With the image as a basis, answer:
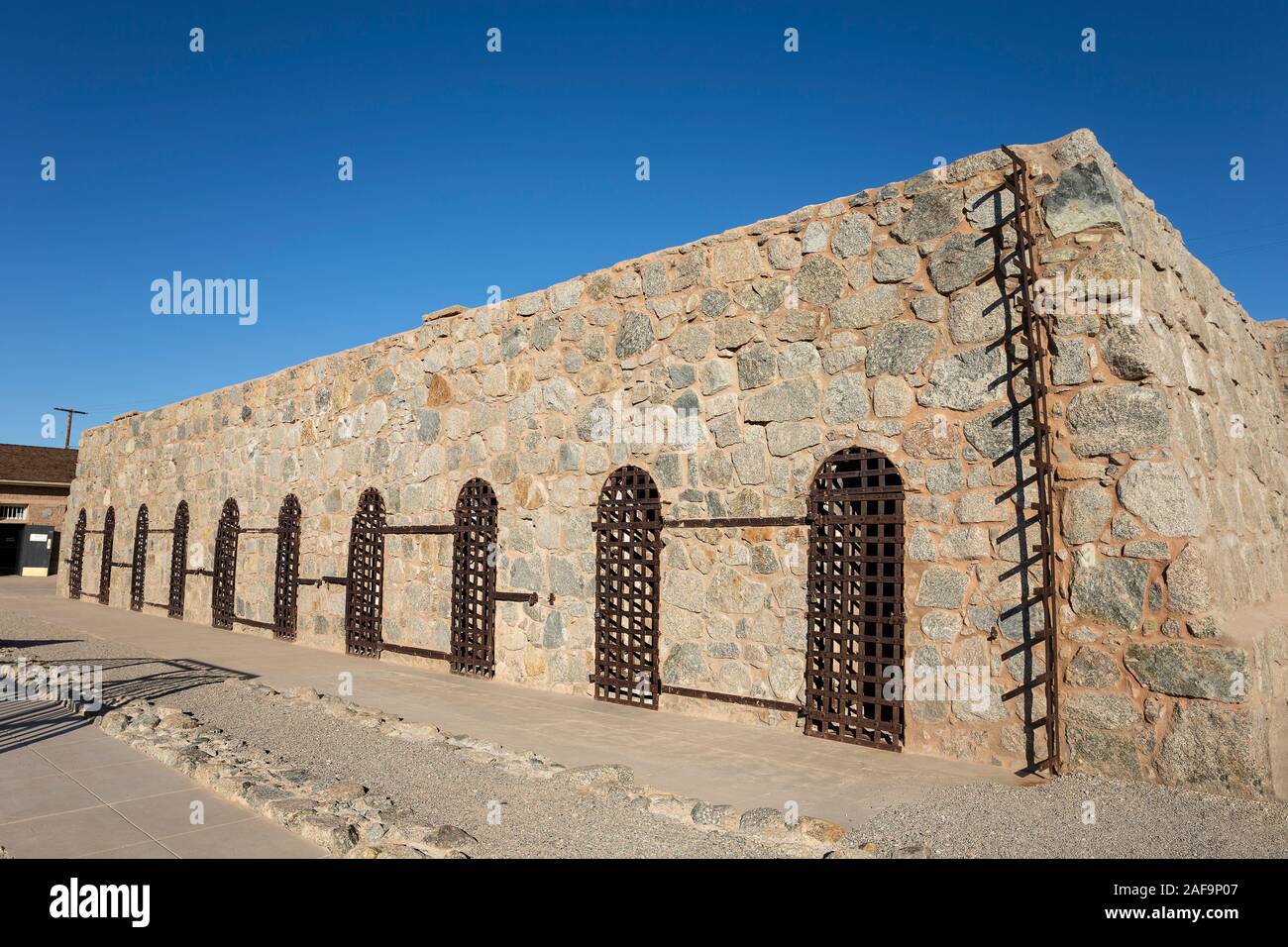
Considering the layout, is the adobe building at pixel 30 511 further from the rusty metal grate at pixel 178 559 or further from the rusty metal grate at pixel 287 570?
the rusty metal grate at pixel 287 570

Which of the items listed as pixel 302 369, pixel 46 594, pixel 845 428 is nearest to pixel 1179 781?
pixel 845 428

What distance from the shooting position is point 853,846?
3846 mm

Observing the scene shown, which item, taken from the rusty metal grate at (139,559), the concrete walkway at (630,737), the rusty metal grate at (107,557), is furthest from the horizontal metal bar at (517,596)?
the rusty metal grate at (107,557)

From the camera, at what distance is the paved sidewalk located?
12.2 ft

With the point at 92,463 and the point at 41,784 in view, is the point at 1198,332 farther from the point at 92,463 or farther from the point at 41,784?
the point at 92,463

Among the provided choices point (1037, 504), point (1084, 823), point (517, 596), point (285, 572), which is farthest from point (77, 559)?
point (1084, 823)

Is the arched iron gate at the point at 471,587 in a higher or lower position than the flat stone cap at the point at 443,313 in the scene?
lower

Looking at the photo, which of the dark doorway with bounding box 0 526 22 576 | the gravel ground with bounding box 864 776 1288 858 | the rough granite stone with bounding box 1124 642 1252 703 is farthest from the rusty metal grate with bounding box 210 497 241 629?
the dark doorway with bounding box 0 526 22 576

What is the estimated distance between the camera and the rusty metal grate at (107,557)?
18.5 metres

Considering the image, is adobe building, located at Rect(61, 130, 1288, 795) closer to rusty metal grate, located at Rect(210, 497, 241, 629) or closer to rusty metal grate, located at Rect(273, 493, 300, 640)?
rusty metal grate, located at Rect(273, 493, 300, 640)

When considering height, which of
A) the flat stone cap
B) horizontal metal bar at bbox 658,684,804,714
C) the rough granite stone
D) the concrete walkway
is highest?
the flat stone cap

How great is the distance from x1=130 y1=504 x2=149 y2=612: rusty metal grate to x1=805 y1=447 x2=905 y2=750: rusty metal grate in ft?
51.0

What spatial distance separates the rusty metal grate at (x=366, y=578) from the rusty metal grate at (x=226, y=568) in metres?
3.94
